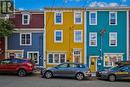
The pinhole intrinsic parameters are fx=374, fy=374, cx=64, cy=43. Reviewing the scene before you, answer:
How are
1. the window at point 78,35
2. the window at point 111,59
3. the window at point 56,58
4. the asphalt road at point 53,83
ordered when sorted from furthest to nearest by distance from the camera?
the window at point 56,58, the window at point 78,35, the window at point 111,59, the asphalt road at point 53,83

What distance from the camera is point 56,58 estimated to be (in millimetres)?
46156

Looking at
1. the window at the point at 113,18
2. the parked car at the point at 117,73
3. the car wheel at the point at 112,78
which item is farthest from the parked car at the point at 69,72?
the window at the point at 113,18

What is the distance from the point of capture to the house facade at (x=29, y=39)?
45688 mm

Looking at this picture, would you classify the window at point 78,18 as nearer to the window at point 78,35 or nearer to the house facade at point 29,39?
the window at point 78,35

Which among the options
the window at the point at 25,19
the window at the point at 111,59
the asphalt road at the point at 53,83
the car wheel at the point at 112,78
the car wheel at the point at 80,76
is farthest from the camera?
the window at the point at 25,19

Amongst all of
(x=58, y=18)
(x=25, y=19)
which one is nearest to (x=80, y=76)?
(x=58, y=18)

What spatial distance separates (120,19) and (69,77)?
15.5 meters

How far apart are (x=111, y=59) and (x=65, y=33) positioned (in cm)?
644

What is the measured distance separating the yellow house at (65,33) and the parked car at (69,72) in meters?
13.2

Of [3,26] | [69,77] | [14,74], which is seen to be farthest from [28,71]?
[3,26]

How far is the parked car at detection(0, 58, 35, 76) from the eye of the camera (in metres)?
34.2

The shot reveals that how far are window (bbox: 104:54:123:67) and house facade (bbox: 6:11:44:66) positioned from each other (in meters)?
7.84

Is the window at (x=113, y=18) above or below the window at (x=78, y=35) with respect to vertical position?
above

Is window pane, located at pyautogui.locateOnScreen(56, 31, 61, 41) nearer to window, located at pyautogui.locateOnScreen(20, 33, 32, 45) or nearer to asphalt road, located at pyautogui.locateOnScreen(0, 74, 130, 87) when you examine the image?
window, located at pyautogui.locateOnScreen(20, 33, 32, 45)
